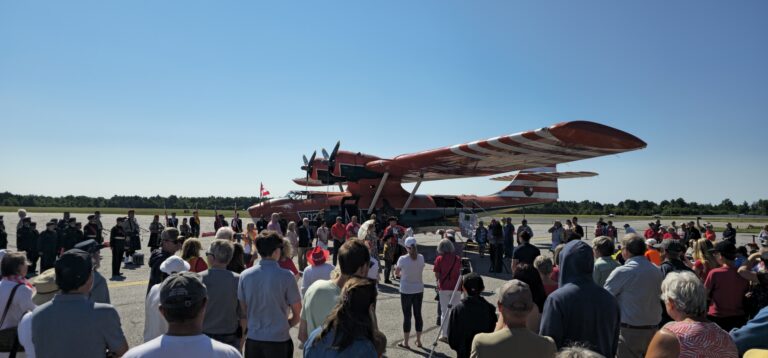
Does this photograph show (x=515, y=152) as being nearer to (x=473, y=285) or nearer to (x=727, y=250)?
(x=727, y=250)

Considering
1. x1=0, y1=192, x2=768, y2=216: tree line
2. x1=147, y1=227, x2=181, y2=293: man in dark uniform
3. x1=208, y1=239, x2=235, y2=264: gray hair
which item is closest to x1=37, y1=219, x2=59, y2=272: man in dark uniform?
x1=147, y1=227, x2=181, y2=293: man in dark uniform

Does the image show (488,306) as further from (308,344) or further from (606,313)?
(308,344)

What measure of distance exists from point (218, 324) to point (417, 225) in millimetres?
17163

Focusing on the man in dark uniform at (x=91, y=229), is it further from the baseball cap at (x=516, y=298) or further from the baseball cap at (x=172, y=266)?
the baseball cap at (x=516, y=298)

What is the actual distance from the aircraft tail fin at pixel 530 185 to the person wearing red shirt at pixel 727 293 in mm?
19940

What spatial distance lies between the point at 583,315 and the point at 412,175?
56.3ft

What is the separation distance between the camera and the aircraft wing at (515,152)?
1123 cm

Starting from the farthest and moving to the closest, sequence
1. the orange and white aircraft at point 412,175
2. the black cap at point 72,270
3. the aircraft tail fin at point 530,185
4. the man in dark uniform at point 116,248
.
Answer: the aircraft tail fin at point 530,185, the orange and white aircraft at point 412,175, the man in dark uniform at point 116,248, the black cap at point 72,270

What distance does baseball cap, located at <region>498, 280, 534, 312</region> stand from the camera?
2.49 metres

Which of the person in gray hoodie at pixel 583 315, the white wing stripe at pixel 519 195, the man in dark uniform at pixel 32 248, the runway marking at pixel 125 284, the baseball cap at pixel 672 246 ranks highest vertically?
the white wing stripe at pixel 519 195

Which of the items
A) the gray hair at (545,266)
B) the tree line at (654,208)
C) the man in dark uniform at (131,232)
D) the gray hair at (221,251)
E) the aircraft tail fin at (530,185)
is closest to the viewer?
the gray hair at (221,251)

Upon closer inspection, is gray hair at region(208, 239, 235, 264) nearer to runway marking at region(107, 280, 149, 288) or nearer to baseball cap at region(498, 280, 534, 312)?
baseball cap at region(498, 280, 534, 312)

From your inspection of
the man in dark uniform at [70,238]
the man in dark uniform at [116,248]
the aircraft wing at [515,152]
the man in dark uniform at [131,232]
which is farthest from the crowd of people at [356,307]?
the man in dark uniform at [131,232]

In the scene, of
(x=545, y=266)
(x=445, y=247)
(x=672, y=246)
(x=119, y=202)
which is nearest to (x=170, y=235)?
(x=445, y=247)
